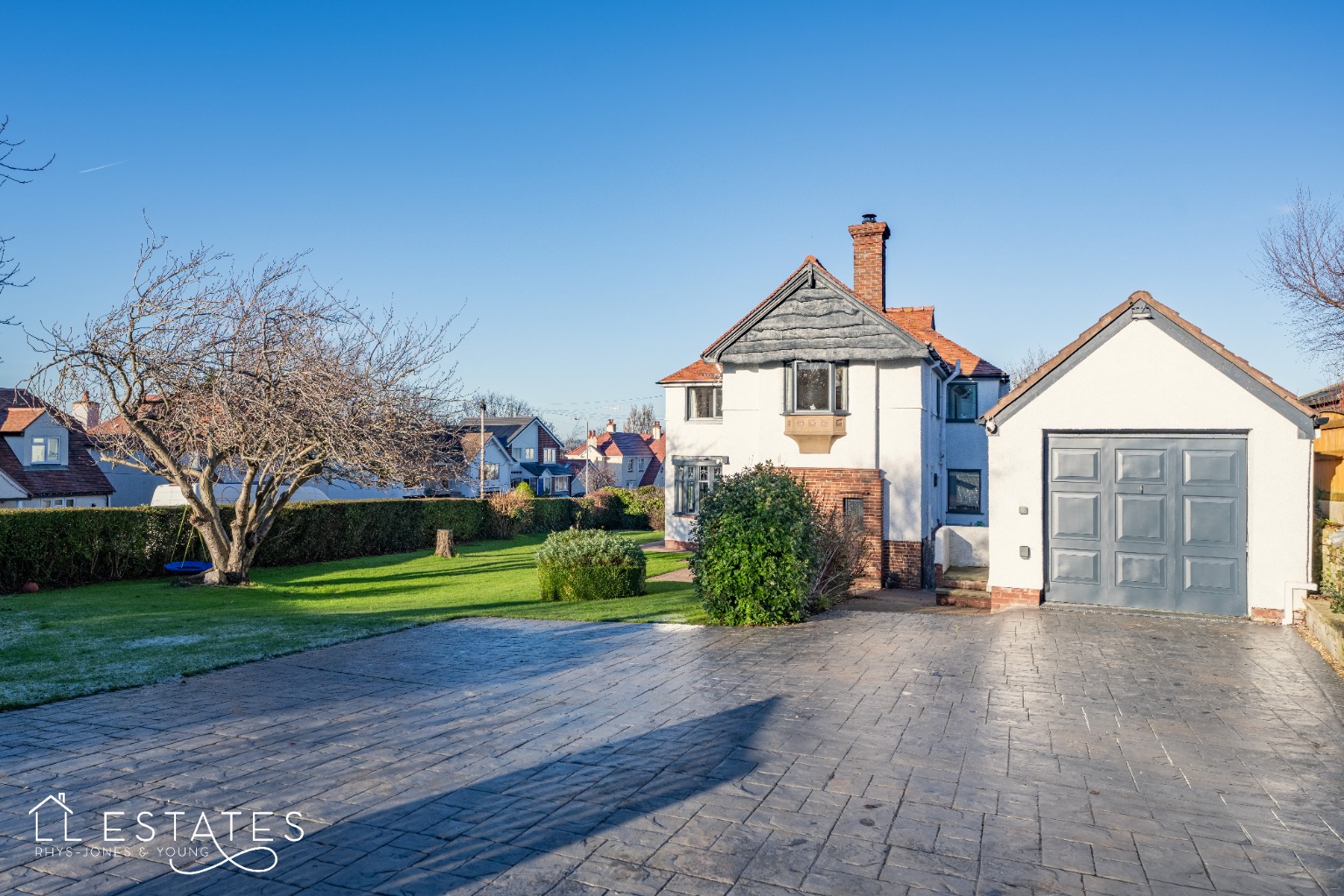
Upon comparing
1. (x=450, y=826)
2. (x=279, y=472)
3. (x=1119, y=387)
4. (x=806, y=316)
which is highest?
(x=806, y=316)

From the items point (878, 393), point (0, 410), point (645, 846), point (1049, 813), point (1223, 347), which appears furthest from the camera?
point (0, 410)

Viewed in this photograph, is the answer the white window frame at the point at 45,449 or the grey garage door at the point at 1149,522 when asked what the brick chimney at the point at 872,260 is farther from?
the white window frame at the point at 45,449

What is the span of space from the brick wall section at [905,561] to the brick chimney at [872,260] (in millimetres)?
6310

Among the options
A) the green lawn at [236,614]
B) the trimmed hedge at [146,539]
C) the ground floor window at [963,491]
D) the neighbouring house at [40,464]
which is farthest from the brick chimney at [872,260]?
the neighbouring house at [40,464]

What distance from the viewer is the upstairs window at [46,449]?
3212 centimetres

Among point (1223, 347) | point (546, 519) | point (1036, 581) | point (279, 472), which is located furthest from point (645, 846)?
point (546, 519)

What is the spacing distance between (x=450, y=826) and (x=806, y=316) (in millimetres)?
18461

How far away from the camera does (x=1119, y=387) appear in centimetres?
1355

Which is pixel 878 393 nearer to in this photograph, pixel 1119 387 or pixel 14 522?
pixel 1119 387

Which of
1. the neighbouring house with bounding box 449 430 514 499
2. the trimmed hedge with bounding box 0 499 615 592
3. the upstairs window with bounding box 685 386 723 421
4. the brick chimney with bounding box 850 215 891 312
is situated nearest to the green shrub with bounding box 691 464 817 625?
the brick chimney with bounding box 850 215 891 312

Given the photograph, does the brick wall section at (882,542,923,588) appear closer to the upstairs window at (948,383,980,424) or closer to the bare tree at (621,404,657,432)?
the upstairs window at (948,383,980,424)

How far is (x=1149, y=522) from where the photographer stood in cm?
1338

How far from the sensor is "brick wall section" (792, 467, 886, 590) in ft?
70.4

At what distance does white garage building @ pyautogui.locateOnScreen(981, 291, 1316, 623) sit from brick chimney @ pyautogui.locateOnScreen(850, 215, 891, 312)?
9779 mm
